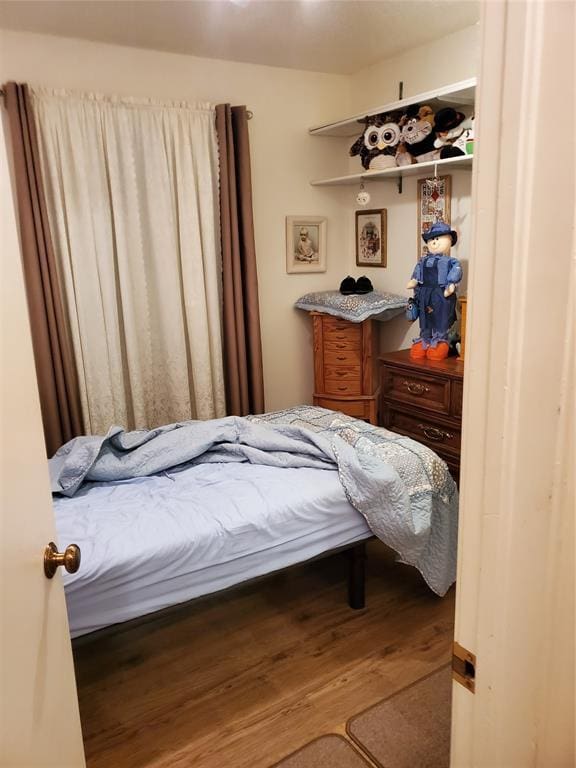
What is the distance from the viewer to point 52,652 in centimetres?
120

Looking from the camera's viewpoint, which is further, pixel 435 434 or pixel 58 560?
pixel 435 434

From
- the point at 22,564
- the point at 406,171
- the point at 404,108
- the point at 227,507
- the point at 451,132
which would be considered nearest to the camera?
the point at 22,564

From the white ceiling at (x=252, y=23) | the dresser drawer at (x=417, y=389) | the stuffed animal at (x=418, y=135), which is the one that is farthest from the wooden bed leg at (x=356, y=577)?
the white ceiling at (x=252, y=23)

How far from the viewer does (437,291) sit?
10.8 ft

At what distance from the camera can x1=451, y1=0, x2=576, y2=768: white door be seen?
62cm

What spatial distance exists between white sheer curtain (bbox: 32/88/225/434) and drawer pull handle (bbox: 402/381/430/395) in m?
1.26

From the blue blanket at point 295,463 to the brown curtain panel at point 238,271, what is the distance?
1122 millimetres

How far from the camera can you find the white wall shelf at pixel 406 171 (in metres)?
3.16

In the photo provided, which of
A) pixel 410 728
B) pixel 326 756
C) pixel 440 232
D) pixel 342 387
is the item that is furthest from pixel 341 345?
pixel 326 756

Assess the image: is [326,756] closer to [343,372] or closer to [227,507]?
[227,507]

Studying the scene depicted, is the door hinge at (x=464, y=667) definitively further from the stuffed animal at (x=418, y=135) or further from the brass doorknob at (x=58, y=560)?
the stuffed animal at (x=418, y=135)

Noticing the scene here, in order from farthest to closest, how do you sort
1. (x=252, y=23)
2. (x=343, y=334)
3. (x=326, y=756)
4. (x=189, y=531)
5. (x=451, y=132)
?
(x=343, y=334) → (x=451, y=132) → (x=252, y=23) → (x=189, y=531) → (x=326, y=756)

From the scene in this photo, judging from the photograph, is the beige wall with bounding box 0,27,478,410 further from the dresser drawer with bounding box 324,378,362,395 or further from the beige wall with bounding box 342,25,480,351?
the dresser drawer with bounding box 324,378,362,395

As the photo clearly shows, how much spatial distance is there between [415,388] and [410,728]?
1751 millimetres
